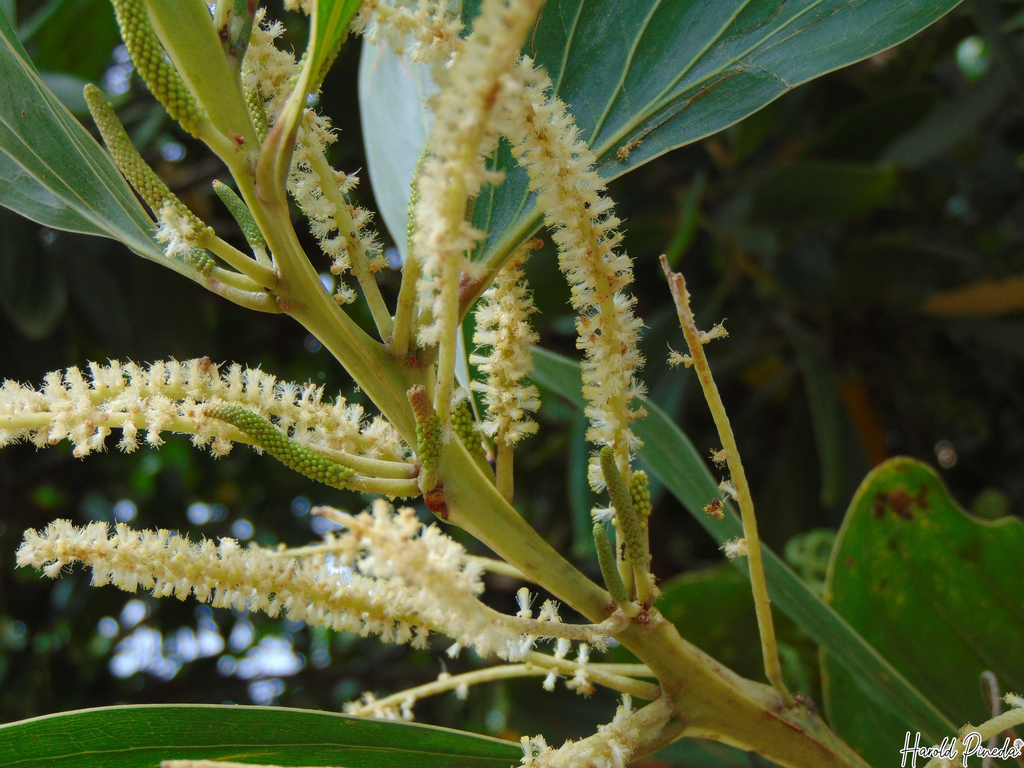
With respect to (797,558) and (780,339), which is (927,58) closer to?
(780,339)

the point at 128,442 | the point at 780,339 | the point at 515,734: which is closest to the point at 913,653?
the point at 128,442

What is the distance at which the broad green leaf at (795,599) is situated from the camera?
32.0 inches

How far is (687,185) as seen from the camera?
8.31 ft

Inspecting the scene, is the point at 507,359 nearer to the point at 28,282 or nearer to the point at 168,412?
the point at 168,412

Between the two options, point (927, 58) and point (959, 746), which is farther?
point (927, 58)

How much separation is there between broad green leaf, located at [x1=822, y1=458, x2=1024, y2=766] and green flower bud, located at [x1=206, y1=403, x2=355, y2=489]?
31.3 inches

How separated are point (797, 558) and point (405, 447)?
91 centimetres

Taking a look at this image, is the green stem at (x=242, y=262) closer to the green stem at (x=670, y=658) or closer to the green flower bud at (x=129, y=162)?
the green flower bud at (x=129, y=162)

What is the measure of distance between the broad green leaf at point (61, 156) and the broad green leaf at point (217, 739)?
404 mm

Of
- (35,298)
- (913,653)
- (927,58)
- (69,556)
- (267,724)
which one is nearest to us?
(69,556)

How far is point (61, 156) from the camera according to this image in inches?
28.0

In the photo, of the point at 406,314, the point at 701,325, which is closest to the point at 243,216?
the point at 406,314
